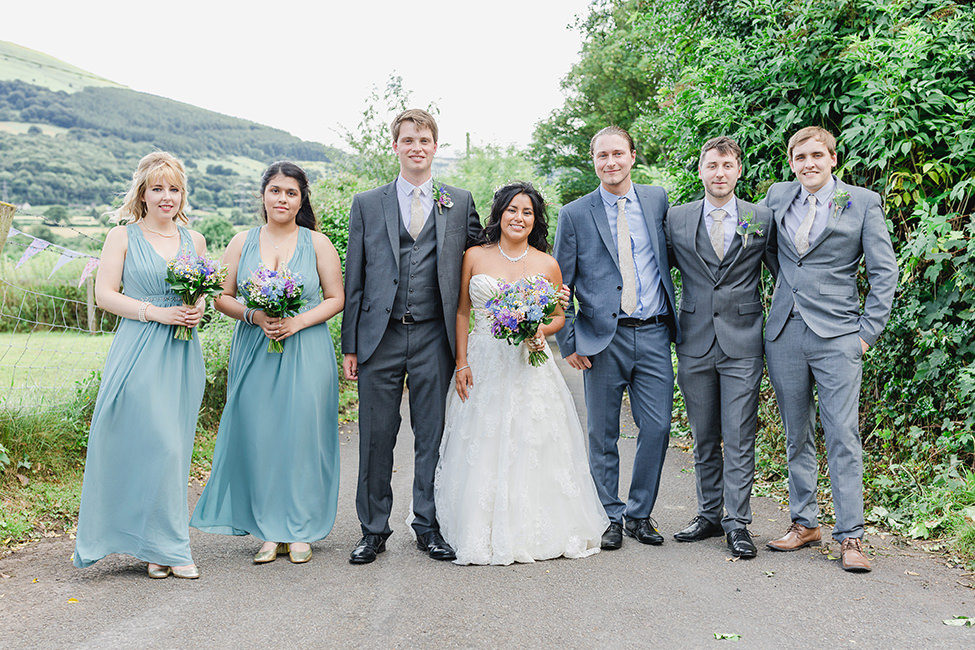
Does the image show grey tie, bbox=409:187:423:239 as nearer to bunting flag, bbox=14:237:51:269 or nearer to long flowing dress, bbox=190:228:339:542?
long flowing dress, bbox=190:228:339:542

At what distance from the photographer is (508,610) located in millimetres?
4020

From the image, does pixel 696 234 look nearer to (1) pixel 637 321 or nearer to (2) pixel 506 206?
(1) pixel 637 321

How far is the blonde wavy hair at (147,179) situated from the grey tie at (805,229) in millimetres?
3822

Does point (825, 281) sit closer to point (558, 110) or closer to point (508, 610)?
point (508, 610)

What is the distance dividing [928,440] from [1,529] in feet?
21.1

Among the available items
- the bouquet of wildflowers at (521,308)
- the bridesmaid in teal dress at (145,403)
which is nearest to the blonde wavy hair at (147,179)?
the bridesmaid in teal dress at (145,403)

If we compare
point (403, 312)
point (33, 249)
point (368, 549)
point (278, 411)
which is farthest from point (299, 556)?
point (33, 249)

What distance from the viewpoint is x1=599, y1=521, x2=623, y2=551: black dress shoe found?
5.10m

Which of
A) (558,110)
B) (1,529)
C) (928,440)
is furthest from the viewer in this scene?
(558,110)

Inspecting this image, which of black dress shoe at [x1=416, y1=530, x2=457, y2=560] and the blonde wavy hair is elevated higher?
the blonde wavy hair

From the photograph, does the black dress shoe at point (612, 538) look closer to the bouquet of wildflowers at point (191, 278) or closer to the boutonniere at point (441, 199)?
the boutonniere at point (441, 199)

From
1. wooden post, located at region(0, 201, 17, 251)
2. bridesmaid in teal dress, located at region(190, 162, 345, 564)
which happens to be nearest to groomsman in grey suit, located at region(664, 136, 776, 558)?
bridesmaid in teal dress, located at region(190, 162, 345, 564)

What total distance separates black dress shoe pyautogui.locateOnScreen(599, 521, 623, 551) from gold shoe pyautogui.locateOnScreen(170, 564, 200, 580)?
7.97 feet

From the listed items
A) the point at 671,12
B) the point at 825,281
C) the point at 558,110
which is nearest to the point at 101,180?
the point at 558,110
